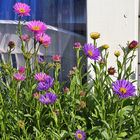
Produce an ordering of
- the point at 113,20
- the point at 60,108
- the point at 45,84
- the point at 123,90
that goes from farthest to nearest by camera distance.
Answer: the point at 113,20
the point at 60,108
the point at 45,84
the point at 123,90

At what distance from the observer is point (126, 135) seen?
1781 millimetres

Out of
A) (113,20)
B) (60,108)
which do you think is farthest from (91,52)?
(113,20)

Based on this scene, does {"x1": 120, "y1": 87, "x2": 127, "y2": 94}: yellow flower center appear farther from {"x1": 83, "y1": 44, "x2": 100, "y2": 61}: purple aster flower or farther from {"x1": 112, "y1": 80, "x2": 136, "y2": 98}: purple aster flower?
{"x1": 83, "y1": 44, "x2": 100, "y2": 61}: purple aster flower

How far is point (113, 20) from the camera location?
93.3 inches

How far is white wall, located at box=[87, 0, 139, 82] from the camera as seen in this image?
7.72 feet

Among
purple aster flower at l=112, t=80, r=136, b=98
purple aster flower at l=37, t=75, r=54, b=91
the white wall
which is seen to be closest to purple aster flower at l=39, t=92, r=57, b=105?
purple aster flower at l=37, t=75, r=54, b=91

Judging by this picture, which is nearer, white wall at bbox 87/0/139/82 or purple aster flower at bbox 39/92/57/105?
purple aster flower at bbox 39/92/57/105

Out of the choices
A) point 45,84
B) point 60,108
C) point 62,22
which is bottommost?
point 60,108

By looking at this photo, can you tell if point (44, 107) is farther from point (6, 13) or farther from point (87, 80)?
point (6, 13)

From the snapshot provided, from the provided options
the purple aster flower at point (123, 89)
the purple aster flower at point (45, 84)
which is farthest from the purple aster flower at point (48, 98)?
the purple aster flower at point (123, 89)

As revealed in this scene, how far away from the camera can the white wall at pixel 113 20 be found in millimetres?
2354

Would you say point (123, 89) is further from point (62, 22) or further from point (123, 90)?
point (62, 22)

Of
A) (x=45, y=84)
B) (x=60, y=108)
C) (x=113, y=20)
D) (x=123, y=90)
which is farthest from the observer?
(x=113, y=20)

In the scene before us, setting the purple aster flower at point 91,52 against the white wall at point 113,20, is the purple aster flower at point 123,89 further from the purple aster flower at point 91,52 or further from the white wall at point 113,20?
the white wall at point 113,20
